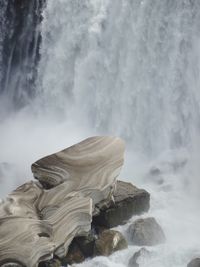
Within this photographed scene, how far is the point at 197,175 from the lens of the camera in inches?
962

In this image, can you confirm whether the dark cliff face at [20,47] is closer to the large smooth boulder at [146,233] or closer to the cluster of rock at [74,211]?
the cluster of rock at [74,211]

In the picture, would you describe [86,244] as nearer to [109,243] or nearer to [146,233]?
[109,243]

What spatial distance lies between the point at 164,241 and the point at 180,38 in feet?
34.1

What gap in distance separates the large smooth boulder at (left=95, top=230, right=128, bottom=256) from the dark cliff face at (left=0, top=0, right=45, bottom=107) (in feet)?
45.2

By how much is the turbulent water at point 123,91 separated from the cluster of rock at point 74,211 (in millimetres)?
2731

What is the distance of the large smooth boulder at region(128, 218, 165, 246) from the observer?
1967cm

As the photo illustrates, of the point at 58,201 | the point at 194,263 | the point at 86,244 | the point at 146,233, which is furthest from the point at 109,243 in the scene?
the point at 194,263

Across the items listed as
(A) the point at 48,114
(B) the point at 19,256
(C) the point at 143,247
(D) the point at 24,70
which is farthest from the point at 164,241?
(D) the point at 24,70

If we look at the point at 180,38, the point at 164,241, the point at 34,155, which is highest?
the point at 180,38

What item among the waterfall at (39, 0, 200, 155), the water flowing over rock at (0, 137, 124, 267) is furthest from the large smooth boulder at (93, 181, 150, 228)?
the waterfall at (39, 0, 200, 155)

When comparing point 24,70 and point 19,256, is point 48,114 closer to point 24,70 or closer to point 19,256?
point 24,70

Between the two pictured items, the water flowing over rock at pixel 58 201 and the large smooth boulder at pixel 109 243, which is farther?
the large smooth boulder at pixel 109 243

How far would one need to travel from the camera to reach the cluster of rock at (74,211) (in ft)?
60.6

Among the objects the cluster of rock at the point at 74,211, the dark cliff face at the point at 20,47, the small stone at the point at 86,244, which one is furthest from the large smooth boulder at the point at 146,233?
the dark cliff face at the point at 20,47
